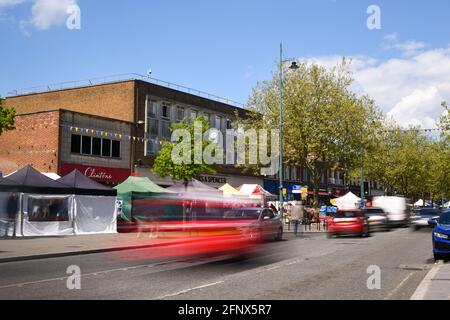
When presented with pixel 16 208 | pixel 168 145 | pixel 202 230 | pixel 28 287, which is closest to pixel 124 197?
pixel 16 208

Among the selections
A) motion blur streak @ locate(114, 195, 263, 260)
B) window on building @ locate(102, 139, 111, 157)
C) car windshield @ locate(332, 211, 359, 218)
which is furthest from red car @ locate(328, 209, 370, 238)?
window on building @ locate(102, 139, 111, 157)

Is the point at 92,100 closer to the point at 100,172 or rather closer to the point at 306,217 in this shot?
the point at 100,172

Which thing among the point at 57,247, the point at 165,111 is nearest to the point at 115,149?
the point at 165,111

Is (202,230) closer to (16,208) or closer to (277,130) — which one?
(16,208)

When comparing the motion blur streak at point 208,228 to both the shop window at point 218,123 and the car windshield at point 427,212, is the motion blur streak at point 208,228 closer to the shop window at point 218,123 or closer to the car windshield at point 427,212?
the car windshield at point 427,212

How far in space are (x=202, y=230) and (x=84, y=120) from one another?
91.8 ft

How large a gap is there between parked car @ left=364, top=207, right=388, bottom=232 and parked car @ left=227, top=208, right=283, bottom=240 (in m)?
12.6

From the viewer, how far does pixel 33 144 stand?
38.8 metres

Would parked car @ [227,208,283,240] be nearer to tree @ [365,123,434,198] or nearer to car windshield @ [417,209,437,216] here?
car windshield @ [417,209,437,216]

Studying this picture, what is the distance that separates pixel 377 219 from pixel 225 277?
25.2 metres

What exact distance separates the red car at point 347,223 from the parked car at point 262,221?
4685mm

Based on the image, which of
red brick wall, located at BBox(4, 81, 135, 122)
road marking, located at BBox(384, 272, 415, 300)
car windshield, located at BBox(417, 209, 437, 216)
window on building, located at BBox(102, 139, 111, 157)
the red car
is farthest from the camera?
red brick wall, located at BBox(4, 81, 135, 122)

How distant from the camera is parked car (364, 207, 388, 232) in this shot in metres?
35.0

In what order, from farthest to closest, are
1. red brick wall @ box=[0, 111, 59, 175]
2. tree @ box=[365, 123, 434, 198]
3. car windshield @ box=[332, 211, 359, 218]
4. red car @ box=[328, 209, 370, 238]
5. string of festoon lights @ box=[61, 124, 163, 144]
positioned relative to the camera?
1. tree @ box=[365, 123, 434, 198]
2. string of festoon lights @ box=[61, 124, 163, 144]
3. red brick wall @ box=[0, 111, 59, 175]
4. car windshield @ box=[332, 211, 359, 218]
5. red car @ box=[328, 209, 370, 238]
